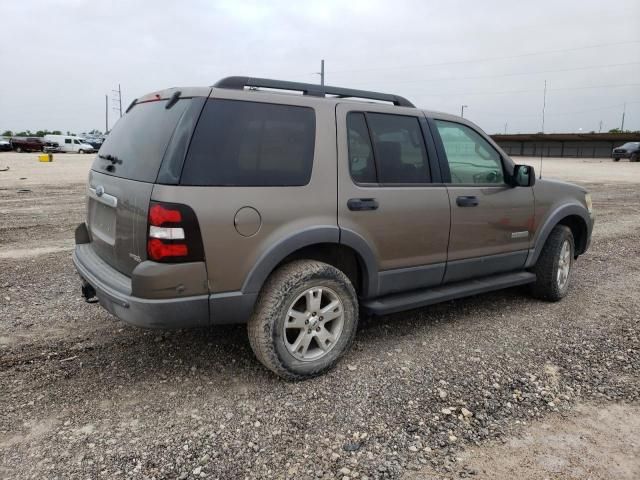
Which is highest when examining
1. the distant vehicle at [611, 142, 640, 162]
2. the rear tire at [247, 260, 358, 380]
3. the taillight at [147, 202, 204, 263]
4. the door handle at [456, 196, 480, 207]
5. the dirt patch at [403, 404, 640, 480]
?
the distant vehicle at [611, 142, 640, 162]

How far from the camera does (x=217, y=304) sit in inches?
120

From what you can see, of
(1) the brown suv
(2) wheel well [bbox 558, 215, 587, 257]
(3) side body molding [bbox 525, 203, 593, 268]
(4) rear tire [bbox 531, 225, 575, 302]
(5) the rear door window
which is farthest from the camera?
(2) wheel well [bbox 558, 215, 587, 257]

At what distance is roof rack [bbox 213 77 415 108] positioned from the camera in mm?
3268

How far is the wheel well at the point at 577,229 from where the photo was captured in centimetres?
529

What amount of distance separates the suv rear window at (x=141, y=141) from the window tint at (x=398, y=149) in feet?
4.64

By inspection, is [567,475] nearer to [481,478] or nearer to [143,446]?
[481,478]

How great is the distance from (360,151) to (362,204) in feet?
1.30

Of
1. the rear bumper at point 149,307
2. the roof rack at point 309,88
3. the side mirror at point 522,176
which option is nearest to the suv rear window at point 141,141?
the roof rack at point 309,88

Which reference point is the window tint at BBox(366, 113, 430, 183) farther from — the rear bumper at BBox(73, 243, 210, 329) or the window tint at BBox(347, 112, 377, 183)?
the rear bumper at BBox(73, 243, 210, 329)

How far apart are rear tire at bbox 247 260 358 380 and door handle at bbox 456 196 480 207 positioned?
124 cm

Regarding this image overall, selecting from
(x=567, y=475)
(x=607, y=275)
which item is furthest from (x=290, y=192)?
(x=607, y=275)

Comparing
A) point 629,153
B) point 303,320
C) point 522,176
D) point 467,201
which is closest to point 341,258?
point 303,320

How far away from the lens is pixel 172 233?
2840 millimetres

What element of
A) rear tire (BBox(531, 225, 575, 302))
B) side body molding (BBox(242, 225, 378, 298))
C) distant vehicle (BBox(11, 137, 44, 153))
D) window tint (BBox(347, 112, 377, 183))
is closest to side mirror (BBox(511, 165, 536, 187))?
rear tire (BBox(531, 225, 575, 302))
